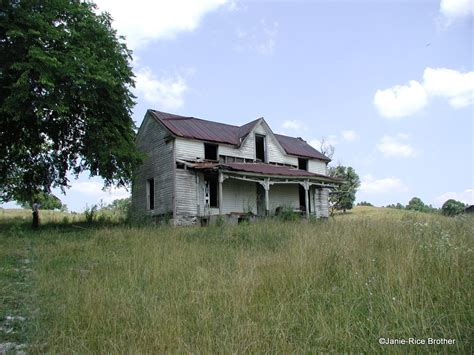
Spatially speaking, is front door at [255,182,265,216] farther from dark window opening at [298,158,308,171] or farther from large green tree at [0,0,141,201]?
large green tree at [0,0,141,201]

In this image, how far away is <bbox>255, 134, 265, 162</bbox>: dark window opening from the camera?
2547 centimetres

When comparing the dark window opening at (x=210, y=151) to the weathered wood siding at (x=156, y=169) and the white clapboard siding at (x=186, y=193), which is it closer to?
the white clapboard siding at (x=186, y=193)

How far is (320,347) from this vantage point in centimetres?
343

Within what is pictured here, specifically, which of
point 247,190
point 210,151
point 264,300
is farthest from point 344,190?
point 264,300

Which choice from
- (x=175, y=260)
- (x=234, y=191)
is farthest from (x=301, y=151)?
(x=175, y=260)

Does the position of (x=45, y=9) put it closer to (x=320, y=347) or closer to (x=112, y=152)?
(x=112, y=152)

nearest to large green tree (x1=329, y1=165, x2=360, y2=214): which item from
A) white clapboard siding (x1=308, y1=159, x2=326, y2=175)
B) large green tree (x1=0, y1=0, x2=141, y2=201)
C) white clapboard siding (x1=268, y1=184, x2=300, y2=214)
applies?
white clapboard siding (x1=308, y1=159, x2=326, y2=175)

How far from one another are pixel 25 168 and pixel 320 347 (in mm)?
19345

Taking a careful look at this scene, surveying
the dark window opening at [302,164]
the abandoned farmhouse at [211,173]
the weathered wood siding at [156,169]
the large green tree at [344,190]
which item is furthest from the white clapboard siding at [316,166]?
the large green tree at [344,190]

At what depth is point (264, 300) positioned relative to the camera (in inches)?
182

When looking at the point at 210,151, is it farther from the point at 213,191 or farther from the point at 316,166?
the point at 316,166

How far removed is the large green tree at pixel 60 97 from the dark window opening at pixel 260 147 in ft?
30.4

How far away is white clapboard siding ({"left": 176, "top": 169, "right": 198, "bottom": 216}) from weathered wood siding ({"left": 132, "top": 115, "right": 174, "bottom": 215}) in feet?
1.47

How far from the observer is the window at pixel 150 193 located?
22.7m
